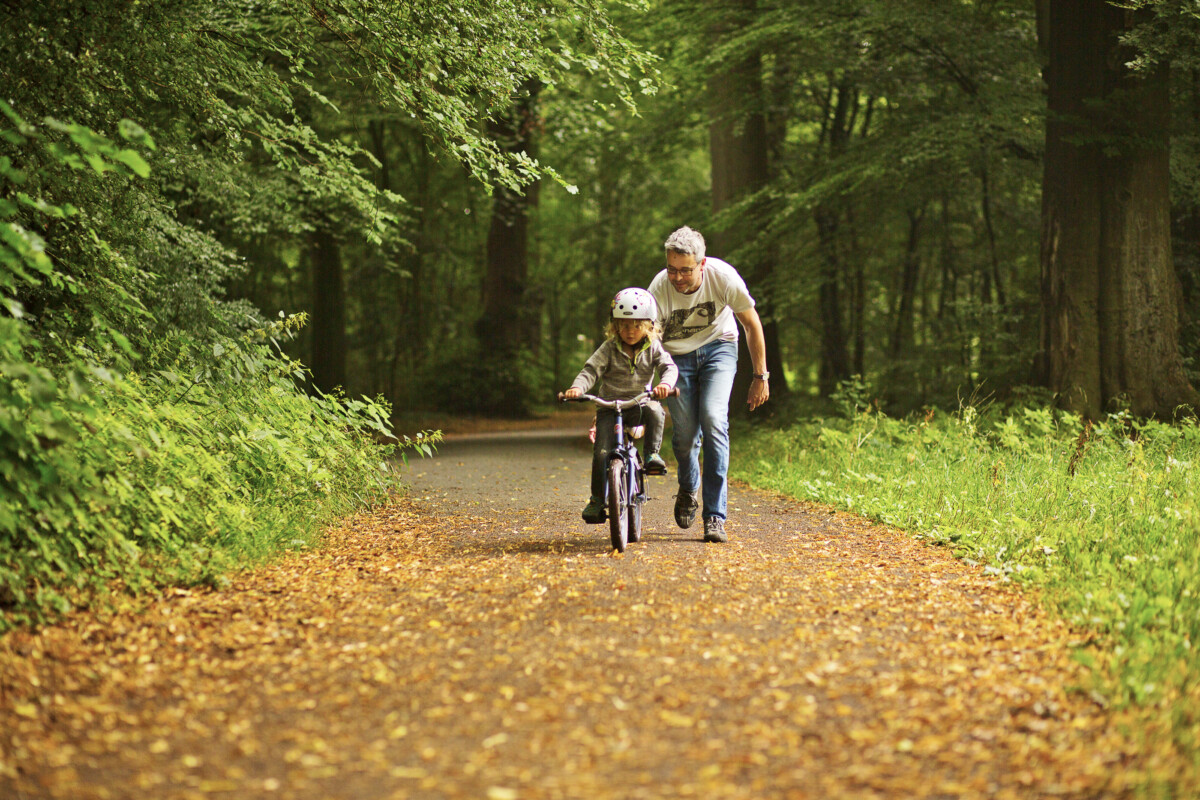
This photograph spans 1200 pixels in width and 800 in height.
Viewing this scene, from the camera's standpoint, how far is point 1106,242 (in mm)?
10883

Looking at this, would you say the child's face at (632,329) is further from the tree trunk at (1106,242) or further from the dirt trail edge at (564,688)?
the tree trunk at (1106,242)

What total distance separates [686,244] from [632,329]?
68cm

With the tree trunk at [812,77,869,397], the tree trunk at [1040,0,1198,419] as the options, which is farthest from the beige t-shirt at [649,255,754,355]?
the tree trunk at [812,77,869,397]

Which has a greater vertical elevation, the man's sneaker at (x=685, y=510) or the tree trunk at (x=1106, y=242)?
the tree trunk at (x=1106, y=242)

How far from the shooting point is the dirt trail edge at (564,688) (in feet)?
9.43

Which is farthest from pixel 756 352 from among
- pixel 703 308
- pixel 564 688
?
pixel 564 688

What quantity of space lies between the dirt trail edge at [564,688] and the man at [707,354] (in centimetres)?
98

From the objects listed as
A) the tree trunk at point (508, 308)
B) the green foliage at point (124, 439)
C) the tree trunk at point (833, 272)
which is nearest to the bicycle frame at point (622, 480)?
the green foliage at point (124, 439)

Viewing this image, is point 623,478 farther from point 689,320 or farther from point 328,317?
point 328,317

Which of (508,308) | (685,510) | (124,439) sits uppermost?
(508,308)

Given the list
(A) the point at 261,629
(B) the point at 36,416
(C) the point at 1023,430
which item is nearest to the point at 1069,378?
(C) the point at 1023,430

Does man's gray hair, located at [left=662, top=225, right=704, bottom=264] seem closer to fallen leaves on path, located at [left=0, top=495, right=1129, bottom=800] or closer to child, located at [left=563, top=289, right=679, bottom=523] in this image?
Answer: child, located at [left=563, top=289, right=679, bottom=523]

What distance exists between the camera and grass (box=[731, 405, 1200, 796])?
3486 mm

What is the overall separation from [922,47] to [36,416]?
1425cm
